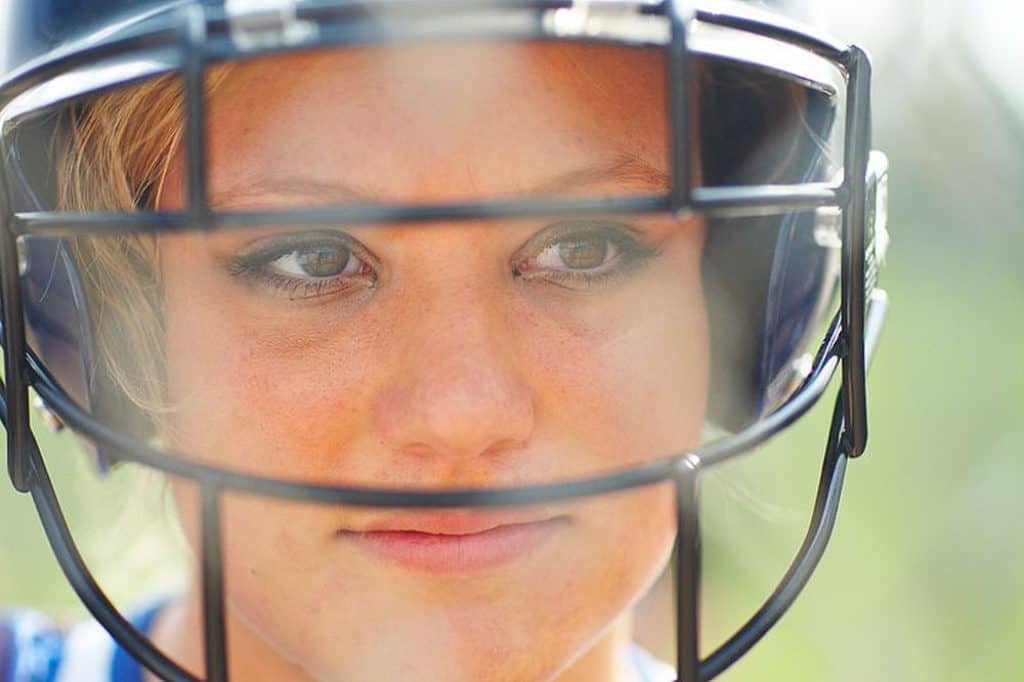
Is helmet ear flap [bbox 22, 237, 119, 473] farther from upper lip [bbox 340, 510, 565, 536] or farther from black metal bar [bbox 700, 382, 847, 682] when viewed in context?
black metal bar [bbox 700, 382, 847, 682]

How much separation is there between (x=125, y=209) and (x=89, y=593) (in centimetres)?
27

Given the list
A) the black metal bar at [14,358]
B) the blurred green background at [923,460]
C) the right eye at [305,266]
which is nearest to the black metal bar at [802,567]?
the right eye at [305,266]

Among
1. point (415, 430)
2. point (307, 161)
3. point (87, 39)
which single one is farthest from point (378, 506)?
point (87, 39)

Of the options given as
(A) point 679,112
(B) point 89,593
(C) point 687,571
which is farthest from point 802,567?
(B) point 89,593

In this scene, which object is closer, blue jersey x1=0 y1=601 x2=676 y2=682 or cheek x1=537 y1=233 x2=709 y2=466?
cheek x1=537 y1=233 x2=709 y2=466

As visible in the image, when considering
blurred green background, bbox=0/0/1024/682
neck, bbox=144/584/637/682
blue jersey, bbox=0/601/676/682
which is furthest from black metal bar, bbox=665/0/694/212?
blurred green background, bbox=0/0/1024/682

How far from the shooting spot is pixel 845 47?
2.99 ft

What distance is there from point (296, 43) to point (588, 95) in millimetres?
237

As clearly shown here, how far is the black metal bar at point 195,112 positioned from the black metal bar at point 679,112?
0.86 feet

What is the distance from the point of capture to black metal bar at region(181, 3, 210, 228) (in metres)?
0.75

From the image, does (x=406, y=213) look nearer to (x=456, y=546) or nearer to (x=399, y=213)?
(x=399, y=213)

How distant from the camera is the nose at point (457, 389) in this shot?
87 cm

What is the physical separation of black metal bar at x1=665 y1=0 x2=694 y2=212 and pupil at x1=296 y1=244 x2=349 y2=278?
0.97 ft

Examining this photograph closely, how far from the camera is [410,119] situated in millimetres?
884
